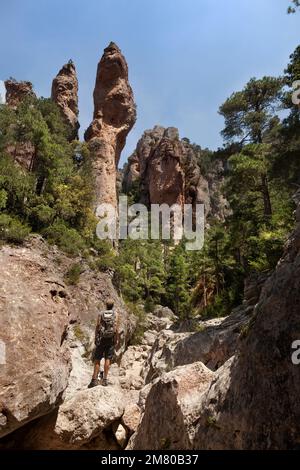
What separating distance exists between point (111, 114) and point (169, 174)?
2214 centimetres

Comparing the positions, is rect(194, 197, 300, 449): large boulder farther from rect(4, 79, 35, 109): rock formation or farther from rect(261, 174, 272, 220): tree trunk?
rect(4, 79, 35, 109): rock formation

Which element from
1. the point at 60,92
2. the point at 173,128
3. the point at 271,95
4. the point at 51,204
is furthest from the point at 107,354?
the point at 173,128

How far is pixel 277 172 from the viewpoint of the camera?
16.9 metres

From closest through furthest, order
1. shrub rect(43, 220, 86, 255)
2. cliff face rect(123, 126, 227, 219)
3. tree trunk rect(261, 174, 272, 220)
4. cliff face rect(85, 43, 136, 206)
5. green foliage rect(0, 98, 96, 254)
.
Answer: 1. tree trunk rect(261, 174, 272, 220)
2. shrub rect(43, 220, 86, 255)
3. green foliage rect(0, 98, 96, 254)
4. cliff face rect(85, 43, 136, 206)
5. cliff face rect(123, 126, 227, 219)

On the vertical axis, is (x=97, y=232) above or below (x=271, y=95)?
below

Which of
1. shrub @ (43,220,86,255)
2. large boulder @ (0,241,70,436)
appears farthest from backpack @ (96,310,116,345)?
shrub @ (43,220,86,255)

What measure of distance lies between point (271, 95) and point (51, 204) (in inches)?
567

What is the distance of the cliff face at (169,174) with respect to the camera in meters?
59.9

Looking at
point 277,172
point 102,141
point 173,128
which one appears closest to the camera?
point 277,172

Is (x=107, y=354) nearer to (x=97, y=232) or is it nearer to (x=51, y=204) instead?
(x=51, y=204)

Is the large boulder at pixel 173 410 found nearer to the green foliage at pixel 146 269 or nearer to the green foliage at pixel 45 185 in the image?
the green foliage at pixel 45 185

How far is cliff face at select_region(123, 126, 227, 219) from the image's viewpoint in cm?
5994

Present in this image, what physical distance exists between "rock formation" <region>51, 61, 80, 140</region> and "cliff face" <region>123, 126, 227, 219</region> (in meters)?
22.2
